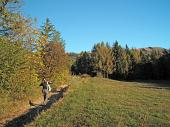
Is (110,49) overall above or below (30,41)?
above

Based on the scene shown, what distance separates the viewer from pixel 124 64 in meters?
120

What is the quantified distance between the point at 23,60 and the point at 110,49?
101825 millimetres

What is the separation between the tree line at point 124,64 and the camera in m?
117

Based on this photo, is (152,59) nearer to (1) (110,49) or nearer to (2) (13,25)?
(1) (110,49)

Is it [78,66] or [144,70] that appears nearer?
[144,70]

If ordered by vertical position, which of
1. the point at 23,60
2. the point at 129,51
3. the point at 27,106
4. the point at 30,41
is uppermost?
the point at 129,51

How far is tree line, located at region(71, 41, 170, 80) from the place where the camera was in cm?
11703

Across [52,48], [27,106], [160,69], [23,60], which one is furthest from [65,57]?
[160,69]

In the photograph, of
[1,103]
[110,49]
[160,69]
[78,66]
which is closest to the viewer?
[1,103]

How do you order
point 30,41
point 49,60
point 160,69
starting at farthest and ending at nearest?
point 160,69
point 49,60
point 30,41

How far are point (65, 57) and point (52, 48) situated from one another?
17.6ft

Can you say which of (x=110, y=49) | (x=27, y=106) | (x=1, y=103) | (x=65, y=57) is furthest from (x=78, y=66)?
(x=1, y=103)

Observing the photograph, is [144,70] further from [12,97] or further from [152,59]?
[12,97]

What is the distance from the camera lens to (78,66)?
140 meters
